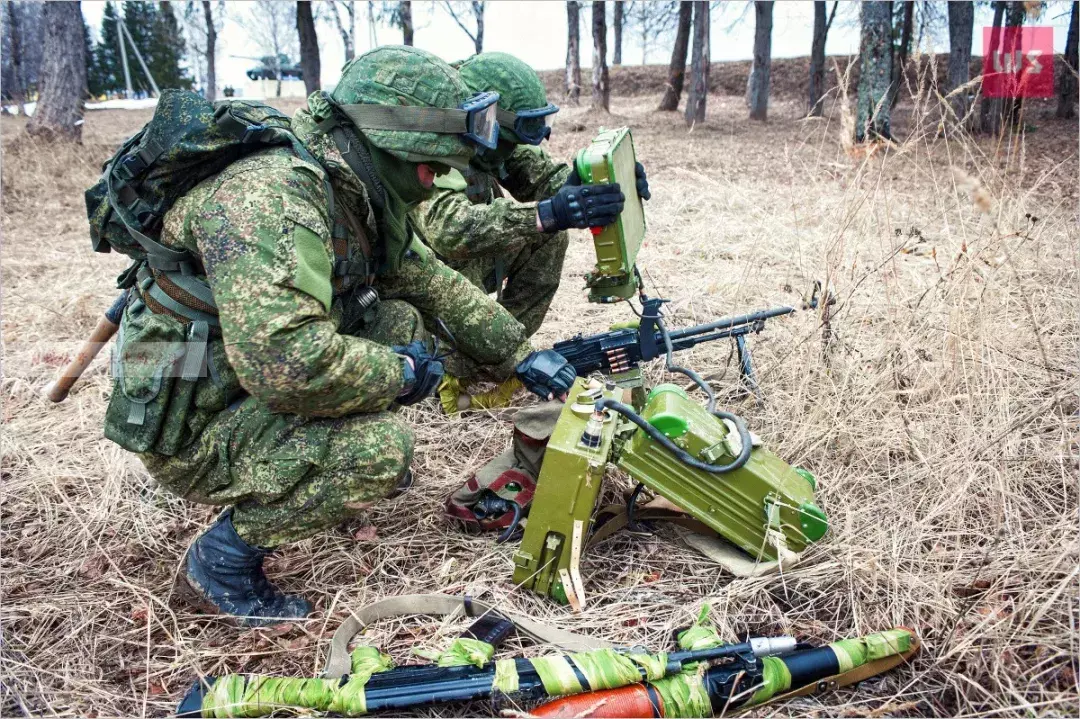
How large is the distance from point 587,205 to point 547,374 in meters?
0.73

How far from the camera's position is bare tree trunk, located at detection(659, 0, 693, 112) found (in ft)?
56.1

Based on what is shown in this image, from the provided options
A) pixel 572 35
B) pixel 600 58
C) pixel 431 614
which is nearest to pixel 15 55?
pixel 572 35

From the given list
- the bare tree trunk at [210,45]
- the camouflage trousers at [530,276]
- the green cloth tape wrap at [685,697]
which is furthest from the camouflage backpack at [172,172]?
the bare tree trunk at [210,45]

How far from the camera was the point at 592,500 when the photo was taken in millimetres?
2381

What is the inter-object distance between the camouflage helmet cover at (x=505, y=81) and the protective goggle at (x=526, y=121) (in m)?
0.03

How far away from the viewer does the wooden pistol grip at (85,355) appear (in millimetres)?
2903

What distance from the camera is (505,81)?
12.5 feet

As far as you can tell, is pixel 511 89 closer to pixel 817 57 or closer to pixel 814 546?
pixel 814 546

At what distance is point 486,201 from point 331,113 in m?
1.70

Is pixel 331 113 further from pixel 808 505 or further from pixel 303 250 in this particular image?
pixel 808 505

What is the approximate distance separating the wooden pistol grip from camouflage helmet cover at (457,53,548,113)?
6.65 ft

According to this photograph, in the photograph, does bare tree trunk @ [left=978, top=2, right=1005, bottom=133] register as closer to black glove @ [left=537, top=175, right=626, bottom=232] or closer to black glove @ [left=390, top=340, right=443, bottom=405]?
black glove @ [left=537, top=175, right=626, bottom=232]

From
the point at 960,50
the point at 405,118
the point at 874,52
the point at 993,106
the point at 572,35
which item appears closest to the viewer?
the point at 405,118

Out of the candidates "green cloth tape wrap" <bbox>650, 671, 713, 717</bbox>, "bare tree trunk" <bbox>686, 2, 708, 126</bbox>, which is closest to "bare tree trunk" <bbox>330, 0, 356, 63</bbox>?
"bare tree trunk" <bbox>686, 2, 708, 126</bbox>
